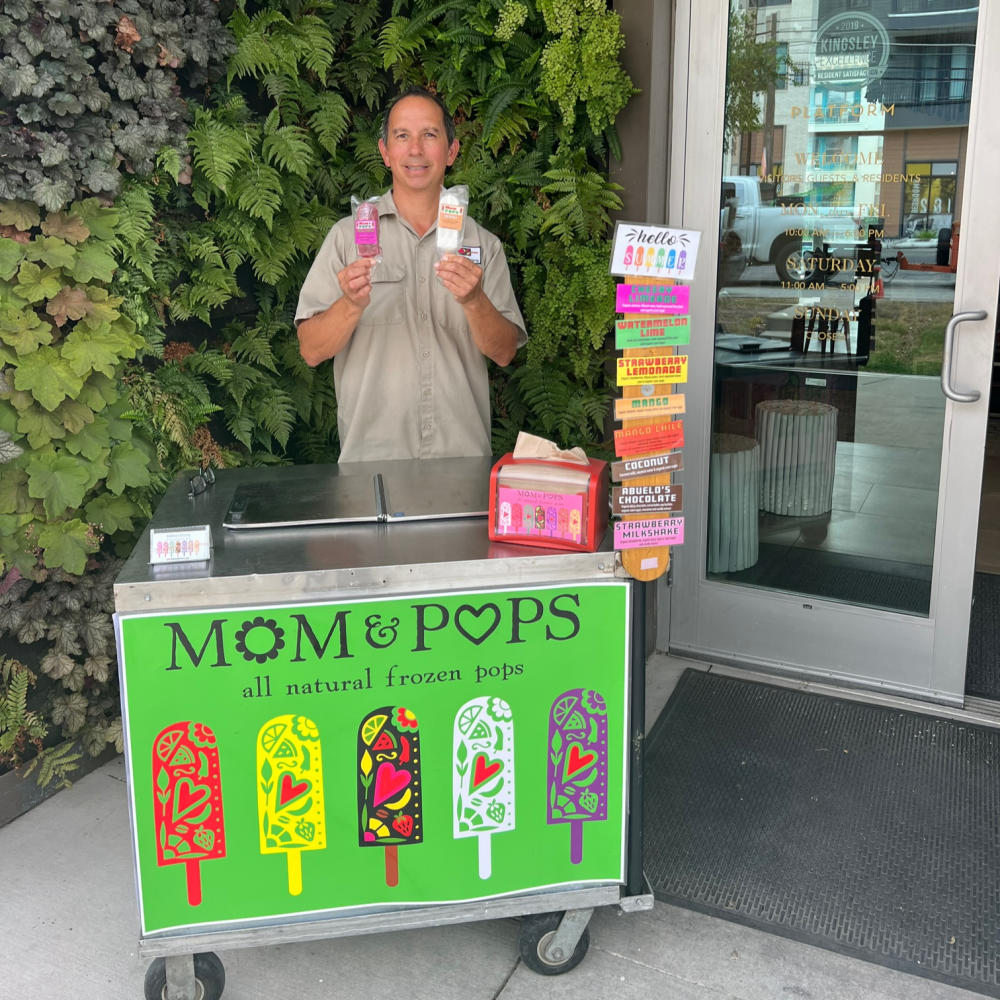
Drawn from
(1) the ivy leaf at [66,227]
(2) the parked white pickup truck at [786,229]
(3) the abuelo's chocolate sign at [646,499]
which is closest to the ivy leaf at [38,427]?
(1) the ivy leaf at [66,227]

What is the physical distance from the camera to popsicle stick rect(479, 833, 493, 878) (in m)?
2.32

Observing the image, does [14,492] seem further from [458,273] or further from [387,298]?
[458,273]

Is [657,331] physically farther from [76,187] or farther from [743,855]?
[76,187]

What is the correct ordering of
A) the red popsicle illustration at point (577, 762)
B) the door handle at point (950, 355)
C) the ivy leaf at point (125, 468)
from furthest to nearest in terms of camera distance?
the door handle at point (950, 355) < the ivy leaf at point (125, 468) < the red popsicle illustration at point (577, 762)

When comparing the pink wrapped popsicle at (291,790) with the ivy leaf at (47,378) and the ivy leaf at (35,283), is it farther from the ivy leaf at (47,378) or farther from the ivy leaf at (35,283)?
the ivy leaf at (35,283)

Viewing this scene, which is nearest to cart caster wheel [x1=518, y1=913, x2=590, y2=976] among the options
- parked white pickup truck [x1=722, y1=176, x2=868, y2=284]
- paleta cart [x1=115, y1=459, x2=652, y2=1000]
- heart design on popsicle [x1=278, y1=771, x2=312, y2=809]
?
paleta cart [x1=115, y1=459, x2=652, y2=1000]

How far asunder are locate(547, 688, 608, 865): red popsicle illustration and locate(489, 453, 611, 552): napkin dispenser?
1.17ft

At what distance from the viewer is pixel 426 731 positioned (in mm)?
2258

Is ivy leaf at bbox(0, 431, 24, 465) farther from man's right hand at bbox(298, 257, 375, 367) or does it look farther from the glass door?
the glass door

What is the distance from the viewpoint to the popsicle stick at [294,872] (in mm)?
2250

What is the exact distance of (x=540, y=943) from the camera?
244 cm

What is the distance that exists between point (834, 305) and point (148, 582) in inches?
110

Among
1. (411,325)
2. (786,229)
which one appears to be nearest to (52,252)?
(411,325)

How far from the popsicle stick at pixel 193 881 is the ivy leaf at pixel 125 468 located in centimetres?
142
